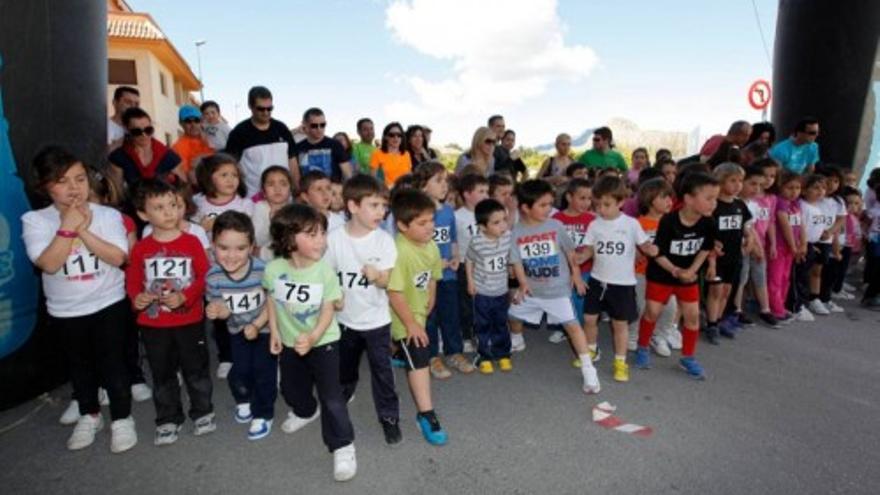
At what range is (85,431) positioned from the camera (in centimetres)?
331

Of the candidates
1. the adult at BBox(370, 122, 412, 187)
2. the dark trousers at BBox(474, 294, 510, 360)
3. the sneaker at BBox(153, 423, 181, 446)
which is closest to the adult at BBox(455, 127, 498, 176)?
the adult at BBox(370, 122, 412, 187)

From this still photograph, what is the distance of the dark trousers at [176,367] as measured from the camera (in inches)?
126

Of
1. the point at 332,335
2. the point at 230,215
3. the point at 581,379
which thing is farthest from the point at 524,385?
the point at 230,215

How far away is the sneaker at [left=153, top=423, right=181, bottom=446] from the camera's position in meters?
3.27

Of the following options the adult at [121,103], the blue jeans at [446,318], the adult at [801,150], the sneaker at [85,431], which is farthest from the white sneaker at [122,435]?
the adult at [801,150]

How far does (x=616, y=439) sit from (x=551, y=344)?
75.9 inches

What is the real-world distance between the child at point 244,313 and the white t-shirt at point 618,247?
8.95 feet

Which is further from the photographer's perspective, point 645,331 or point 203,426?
point 645,331

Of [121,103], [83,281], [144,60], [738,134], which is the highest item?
[144,60]

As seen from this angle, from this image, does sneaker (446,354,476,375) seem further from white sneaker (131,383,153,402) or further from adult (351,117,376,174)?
adult (351,117,376,174)

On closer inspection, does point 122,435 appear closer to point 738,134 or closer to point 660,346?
point 660,346

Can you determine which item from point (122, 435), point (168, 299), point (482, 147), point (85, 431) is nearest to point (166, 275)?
point (168, 299)

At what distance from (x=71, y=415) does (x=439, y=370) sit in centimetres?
271

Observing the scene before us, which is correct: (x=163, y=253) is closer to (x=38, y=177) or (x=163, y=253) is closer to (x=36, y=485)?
(x=38, y=177)
